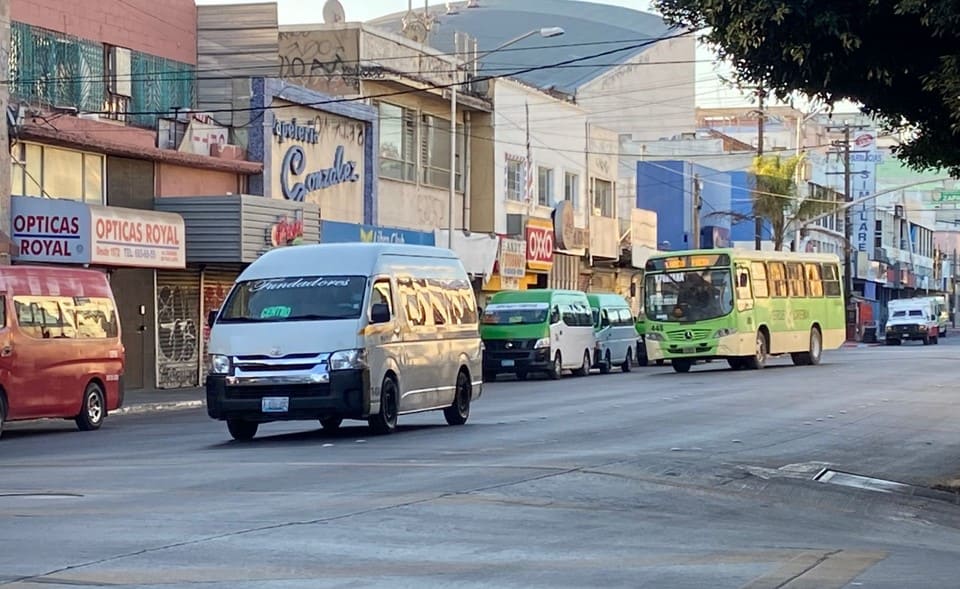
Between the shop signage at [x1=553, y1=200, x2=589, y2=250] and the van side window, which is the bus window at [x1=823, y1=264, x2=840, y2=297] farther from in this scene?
the van side window

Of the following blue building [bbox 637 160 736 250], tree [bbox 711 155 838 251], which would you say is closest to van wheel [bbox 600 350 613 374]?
tree [bbox 711 155 838 251]

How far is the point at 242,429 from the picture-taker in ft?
65.2

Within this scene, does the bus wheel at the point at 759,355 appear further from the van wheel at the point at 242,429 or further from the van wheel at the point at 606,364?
the van wheel at the point at 242,429

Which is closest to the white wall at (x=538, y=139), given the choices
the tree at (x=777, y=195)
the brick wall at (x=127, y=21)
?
the tree at (x=777, y=195)

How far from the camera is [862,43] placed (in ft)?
47.2

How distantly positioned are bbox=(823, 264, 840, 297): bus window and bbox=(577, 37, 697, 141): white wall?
32.2 m

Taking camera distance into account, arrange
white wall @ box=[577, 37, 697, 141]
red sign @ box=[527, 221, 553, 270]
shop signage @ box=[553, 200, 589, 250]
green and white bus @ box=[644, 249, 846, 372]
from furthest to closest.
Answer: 1. white wall @ box=[577, 37, 697, 141]
2. shop signage @ box=[553, 200, 589, 250]
3. red sign @ box=[527, 221, 553, 270]
4. green and white bus @ box=[644, 249, 846, 372]

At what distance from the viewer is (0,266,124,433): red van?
2197cm

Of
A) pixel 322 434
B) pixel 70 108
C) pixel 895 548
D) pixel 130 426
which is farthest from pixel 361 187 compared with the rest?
pixel 895 548

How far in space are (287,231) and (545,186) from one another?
22.8 meters

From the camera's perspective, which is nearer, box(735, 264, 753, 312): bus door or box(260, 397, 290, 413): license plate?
box(260, 397, 290, 413): license plate

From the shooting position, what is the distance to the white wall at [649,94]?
8175 cm

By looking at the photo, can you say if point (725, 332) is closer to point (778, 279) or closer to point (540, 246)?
point (778, 279)

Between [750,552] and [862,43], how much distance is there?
580cm
